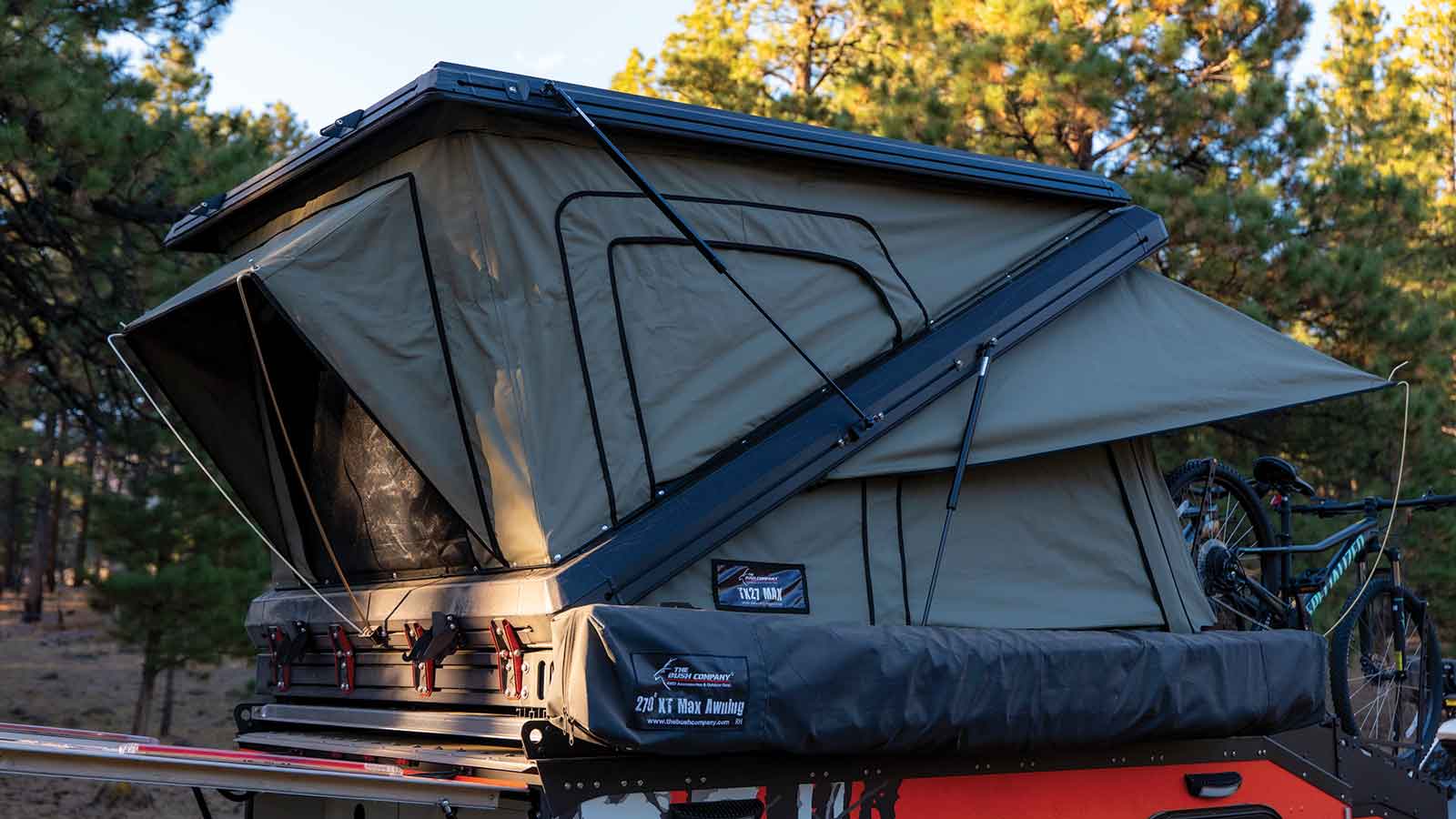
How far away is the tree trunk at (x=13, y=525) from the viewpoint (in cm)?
1997

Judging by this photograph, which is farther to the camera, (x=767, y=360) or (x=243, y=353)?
(x=243, y=353)

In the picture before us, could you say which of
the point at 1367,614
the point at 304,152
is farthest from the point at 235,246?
the point at 1367,614

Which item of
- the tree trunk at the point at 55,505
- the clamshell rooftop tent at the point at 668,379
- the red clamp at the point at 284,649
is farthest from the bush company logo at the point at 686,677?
the tree trunk at the point at 55,505

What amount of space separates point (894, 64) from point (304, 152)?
13150mm

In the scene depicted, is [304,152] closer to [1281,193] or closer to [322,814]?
[322,814]

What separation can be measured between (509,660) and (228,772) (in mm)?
800

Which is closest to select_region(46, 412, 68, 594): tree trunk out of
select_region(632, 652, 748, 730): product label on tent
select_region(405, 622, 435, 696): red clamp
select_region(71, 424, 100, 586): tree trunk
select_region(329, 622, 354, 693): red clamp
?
select_region(71, 424, 100, 586): tree trunk

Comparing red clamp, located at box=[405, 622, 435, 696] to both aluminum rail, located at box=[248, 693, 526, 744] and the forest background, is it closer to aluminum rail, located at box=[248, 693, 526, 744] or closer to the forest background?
aluminum rail, located at box=[248, 693, 526, 744]

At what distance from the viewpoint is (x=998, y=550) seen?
15.7 ft

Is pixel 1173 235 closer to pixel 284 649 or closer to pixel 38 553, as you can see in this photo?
pixel 284 649

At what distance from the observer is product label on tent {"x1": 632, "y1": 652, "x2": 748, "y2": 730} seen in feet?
11.3

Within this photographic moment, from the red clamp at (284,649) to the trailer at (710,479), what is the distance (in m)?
0.02

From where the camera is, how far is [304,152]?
4.73m

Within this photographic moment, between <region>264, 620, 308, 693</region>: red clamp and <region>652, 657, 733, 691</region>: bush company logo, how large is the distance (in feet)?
6.79
